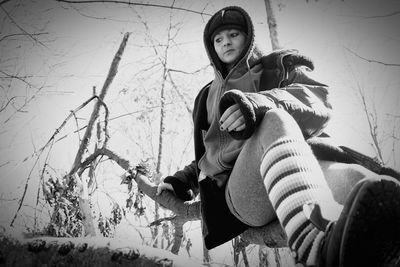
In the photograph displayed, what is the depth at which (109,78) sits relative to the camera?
534 centimetres

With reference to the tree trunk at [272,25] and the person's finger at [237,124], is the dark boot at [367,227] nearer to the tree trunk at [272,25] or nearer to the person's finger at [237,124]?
the person's finger at [237,124]

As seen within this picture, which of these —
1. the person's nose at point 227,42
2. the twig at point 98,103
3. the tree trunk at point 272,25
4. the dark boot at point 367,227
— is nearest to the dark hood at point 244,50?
the person's nose at point 227,42

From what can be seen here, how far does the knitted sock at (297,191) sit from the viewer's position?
723mm

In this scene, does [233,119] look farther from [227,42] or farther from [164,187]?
[164,187]

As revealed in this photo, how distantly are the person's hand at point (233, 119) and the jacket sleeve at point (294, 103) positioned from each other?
1.1 inches

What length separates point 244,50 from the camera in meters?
1.96

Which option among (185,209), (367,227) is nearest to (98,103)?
(185,209)

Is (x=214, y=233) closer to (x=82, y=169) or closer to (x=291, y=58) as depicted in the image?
(x=291, y=58)

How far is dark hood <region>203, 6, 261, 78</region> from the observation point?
1931mm

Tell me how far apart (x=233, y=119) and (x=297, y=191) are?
1.36ft

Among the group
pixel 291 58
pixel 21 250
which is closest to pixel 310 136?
pixel 291 58

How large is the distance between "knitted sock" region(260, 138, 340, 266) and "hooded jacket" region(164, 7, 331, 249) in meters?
0.22

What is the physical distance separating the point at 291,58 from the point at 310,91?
0.36 m

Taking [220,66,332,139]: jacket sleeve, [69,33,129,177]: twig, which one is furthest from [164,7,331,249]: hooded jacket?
[69,33,129,177]: twig
